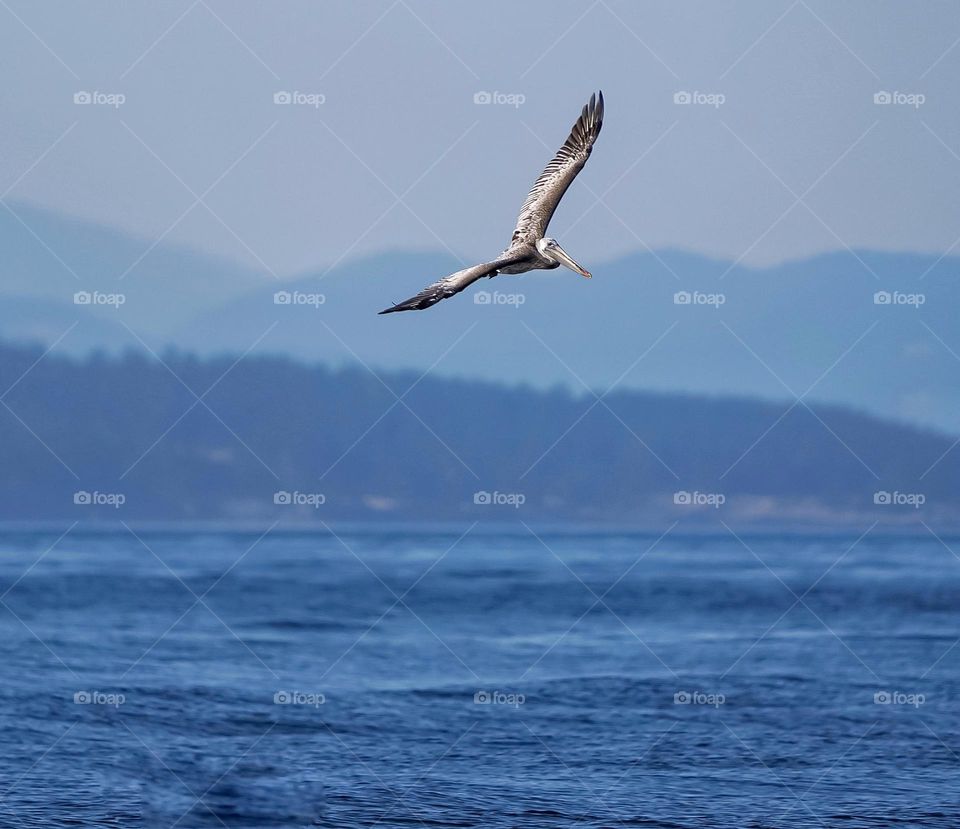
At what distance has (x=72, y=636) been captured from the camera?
41.7m

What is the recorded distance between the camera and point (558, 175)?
60.1ft

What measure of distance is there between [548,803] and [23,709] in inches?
460

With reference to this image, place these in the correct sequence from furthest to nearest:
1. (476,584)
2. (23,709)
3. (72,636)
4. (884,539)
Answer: (884,539), (476,584), (72,636), (23,709)

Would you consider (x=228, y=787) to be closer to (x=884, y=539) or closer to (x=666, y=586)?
(x=666, y=586)

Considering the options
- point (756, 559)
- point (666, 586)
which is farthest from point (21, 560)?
point (756, 559)
